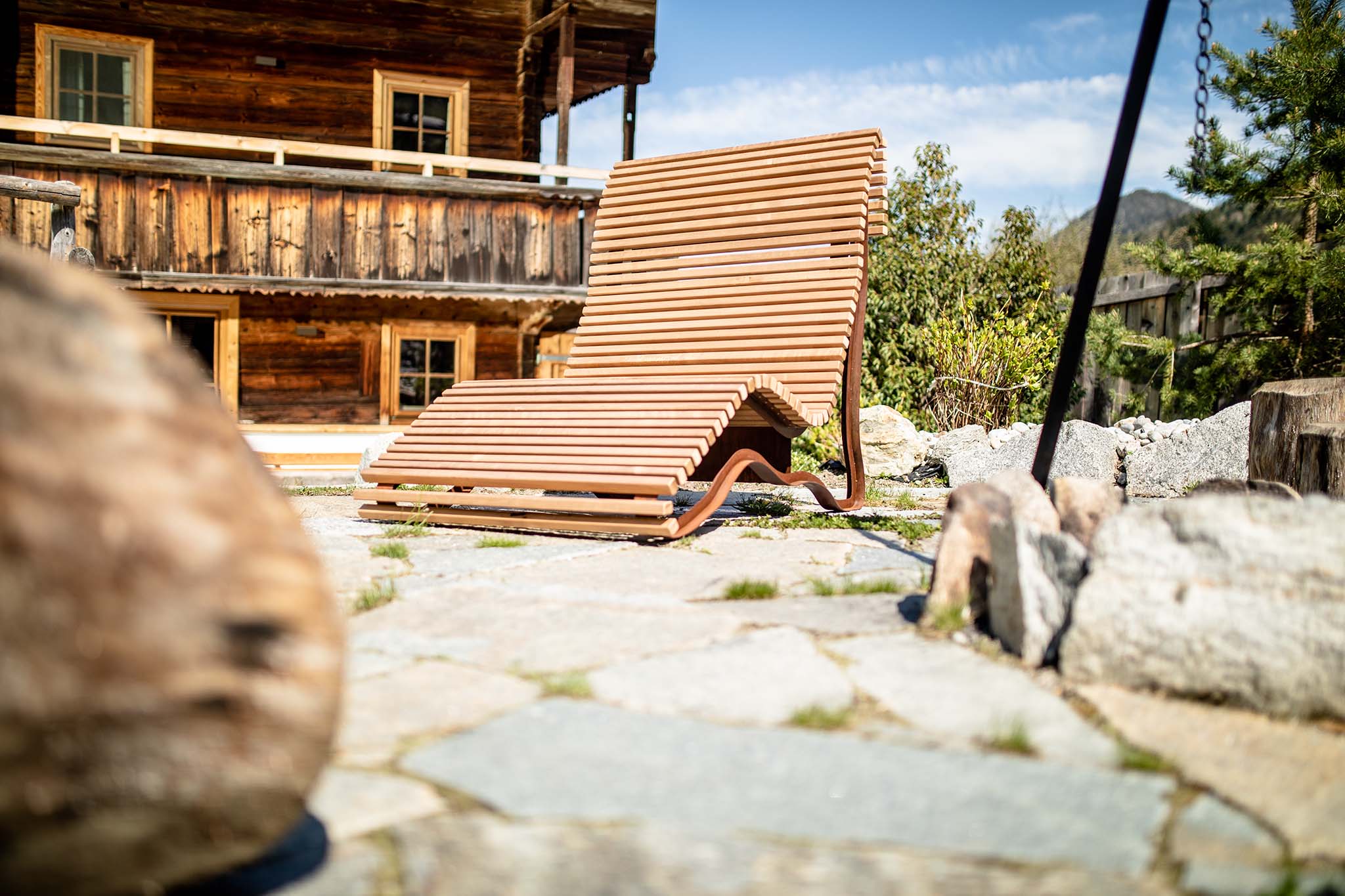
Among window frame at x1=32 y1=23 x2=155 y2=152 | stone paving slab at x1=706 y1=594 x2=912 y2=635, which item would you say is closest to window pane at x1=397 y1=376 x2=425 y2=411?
window frame at x1=32 y1=23 x2=155 y2=152

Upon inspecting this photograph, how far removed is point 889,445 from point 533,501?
4.92 m

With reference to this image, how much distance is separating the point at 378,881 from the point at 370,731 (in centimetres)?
49

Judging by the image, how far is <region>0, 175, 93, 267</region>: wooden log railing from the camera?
20.4 feet

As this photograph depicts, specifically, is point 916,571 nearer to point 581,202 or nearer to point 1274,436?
point 1274,436

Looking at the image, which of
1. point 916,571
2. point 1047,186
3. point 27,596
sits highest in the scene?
point 1047,186

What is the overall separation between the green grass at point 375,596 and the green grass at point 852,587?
1.12 m

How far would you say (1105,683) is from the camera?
197 centimetres

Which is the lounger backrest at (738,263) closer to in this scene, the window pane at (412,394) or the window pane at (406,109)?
the window pane at (412,394)

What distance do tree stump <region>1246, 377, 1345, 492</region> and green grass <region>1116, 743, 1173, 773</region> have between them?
2675 mm

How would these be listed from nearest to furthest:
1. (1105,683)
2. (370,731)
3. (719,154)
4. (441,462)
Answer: (370,731), (1105,683), (441,462), (719,154)

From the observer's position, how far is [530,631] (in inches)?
92.8

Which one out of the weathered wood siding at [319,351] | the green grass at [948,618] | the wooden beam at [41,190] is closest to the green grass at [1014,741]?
the green grass at [948,618]

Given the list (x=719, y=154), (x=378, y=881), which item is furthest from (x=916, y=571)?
(x=719, y=154)

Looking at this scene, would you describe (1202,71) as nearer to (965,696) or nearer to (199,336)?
(965,696)
